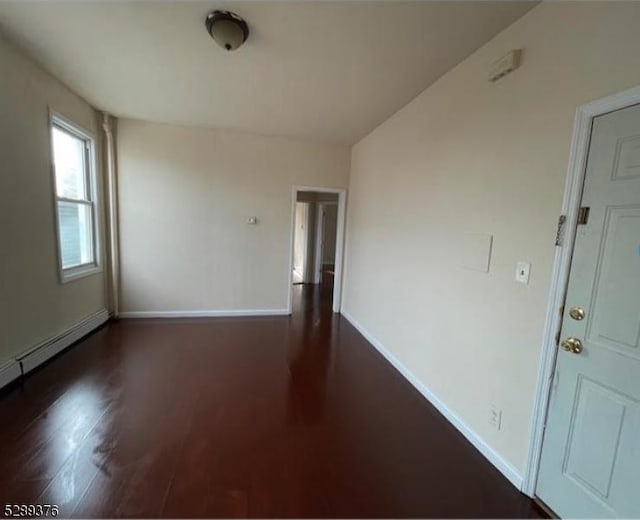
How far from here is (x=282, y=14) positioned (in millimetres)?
1796

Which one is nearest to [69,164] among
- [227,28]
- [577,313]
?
[227,28]

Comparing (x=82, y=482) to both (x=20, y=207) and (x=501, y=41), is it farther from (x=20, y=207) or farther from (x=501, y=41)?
(x=501, y=41)

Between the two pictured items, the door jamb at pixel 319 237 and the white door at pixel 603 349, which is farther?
the door jamb at pixel 319 237

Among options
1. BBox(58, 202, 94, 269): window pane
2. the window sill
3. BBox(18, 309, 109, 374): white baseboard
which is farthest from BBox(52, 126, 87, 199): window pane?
BBox(18, 309, 109, 374): white baseboard

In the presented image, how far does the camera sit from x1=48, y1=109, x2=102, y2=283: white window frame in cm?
287

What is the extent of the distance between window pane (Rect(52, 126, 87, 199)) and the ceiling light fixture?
7.21 feet

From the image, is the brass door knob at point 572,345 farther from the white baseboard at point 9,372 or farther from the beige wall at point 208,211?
the white baseboard at point 9,372

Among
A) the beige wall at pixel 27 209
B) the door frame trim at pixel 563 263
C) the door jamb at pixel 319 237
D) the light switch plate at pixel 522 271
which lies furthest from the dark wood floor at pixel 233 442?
the door jamb at pixel 319 237

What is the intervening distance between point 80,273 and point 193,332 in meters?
1.44

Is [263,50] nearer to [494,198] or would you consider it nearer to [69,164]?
[494,198]

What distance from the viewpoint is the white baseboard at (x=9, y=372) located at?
2311mm

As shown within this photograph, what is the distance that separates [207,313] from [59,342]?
5.77 ft

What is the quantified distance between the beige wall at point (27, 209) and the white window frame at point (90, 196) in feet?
0.18

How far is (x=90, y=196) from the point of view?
364cm
